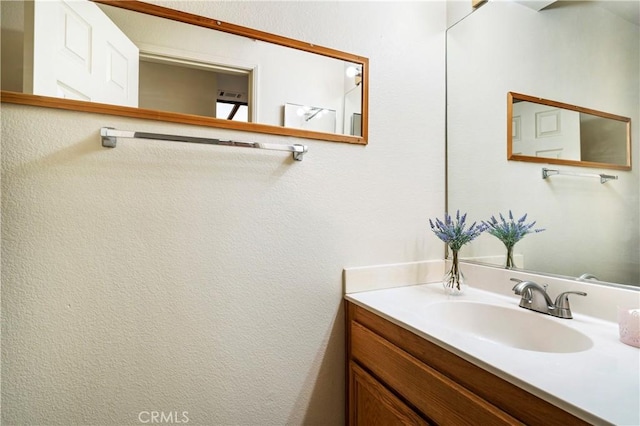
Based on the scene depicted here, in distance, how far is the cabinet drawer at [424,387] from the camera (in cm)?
62

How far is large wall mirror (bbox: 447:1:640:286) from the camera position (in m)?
0.86

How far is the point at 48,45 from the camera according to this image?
777 millimetres

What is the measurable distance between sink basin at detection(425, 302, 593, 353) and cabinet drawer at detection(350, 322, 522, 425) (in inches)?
6.8

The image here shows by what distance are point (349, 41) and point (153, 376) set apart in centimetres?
141

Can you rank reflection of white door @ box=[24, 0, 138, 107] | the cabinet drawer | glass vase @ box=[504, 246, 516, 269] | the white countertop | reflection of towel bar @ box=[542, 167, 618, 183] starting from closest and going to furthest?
the white countertop, the cabinet drawer, reflection of white door @ box=[24, 0, 138, 107], reflection of towel bar @ box=[542, 167, 618, 183], glass vase @ box=[504, 246, 516, 269]

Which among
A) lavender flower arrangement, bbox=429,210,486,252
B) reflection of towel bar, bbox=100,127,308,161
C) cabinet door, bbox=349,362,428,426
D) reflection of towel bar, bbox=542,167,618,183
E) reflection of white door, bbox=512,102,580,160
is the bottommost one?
cabinet door, bbox=349,362,428,426

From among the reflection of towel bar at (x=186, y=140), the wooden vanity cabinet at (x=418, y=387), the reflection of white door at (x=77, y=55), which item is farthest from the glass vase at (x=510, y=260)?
the reflection of white door at (x=77, y=55)

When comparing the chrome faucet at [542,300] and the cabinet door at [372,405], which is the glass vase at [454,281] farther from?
the cabinet door at [372,405]

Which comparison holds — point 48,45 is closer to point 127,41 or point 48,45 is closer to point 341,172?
point 127,41

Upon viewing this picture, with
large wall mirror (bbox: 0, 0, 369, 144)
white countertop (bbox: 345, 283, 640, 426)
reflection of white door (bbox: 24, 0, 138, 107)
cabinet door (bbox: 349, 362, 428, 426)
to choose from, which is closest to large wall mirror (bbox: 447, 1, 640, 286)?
white countertop (bbox: 345, 283, 640, 426)

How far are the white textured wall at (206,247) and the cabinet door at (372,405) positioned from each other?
8 centimetres

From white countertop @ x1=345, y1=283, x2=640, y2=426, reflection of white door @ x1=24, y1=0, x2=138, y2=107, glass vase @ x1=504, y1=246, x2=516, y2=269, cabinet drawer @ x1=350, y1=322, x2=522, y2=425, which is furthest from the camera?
glass vase @ x1=504, y1=246, x2=516, y2=269

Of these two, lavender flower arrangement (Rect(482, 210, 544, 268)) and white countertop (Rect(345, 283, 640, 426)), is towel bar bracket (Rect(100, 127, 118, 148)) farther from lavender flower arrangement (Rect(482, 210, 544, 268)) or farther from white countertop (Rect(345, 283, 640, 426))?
lavender flower arrangement (Rect(482, 210, 544, 268))

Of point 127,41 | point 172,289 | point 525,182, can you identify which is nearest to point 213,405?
point 172,289
